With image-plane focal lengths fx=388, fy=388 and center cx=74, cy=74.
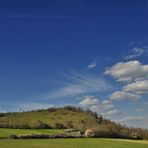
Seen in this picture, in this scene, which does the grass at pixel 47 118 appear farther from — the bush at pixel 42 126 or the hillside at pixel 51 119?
the bush at pixel 42 126

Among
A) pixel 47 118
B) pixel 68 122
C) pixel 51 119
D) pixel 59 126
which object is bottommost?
pixel 59 126

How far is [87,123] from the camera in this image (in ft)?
216

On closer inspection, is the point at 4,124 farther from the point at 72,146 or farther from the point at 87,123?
the point at 72,146

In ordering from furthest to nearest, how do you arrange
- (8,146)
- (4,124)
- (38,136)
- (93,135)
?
1. (4,124)
2. (93,135)
3. (38,136)
4. (8,146)

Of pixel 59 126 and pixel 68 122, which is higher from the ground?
pixel 68 122

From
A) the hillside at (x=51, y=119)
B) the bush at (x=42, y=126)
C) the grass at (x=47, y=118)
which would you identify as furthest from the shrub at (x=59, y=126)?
the bush at (x=42, y=126)

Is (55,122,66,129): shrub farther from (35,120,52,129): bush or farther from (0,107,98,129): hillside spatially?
(35,120,52,129): bush

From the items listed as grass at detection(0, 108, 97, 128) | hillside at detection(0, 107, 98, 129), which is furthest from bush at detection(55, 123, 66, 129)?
grass at detection(0, 108, 97, 128)

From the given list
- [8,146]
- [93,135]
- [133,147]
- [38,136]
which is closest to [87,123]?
[93,135]

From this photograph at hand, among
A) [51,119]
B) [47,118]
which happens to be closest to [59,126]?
[51,119]

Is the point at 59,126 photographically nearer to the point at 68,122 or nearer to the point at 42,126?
the point at 42,126

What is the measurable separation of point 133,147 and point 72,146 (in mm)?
6123

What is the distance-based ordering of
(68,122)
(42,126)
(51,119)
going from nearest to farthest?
(42,126)
(68,122)
(51,119)

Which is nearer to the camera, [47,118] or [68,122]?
[68,122]
